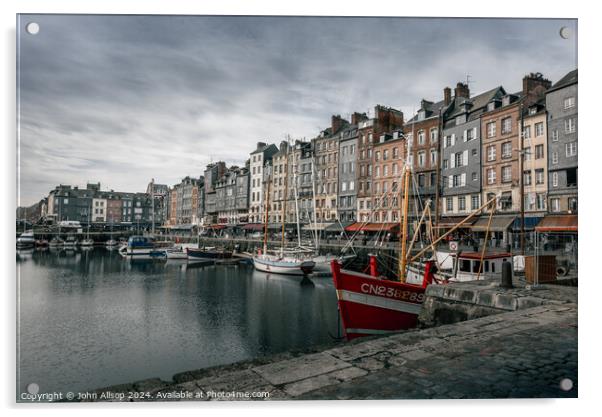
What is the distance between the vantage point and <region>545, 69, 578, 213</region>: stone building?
19.7 feet

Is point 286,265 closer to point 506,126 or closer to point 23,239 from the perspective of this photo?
point 506,126

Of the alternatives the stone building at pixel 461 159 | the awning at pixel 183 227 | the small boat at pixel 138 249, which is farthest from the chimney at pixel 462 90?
the awning at pixel 183 227

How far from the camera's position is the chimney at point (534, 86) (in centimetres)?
689

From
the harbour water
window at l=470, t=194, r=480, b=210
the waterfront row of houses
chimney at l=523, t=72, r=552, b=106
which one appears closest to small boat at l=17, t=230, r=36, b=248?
the harbour water

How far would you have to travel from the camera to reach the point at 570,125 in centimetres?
626

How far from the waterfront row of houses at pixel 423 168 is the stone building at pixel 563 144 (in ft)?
0.07

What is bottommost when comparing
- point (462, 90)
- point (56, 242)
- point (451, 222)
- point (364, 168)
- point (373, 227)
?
point (56, 242)

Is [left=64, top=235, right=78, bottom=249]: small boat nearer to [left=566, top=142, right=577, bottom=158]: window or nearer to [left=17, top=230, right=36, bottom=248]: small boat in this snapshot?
[left=17, top=230, right=36, bottom=248]: small boat

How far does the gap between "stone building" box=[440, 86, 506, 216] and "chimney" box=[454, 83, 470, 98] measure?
3479mm

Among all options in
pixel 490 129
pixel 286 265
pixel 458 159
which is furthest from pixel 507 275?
pixel 286 265

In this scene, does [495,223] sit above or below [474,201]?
below

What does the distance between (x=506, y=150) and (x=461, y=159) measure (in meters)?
4.43
